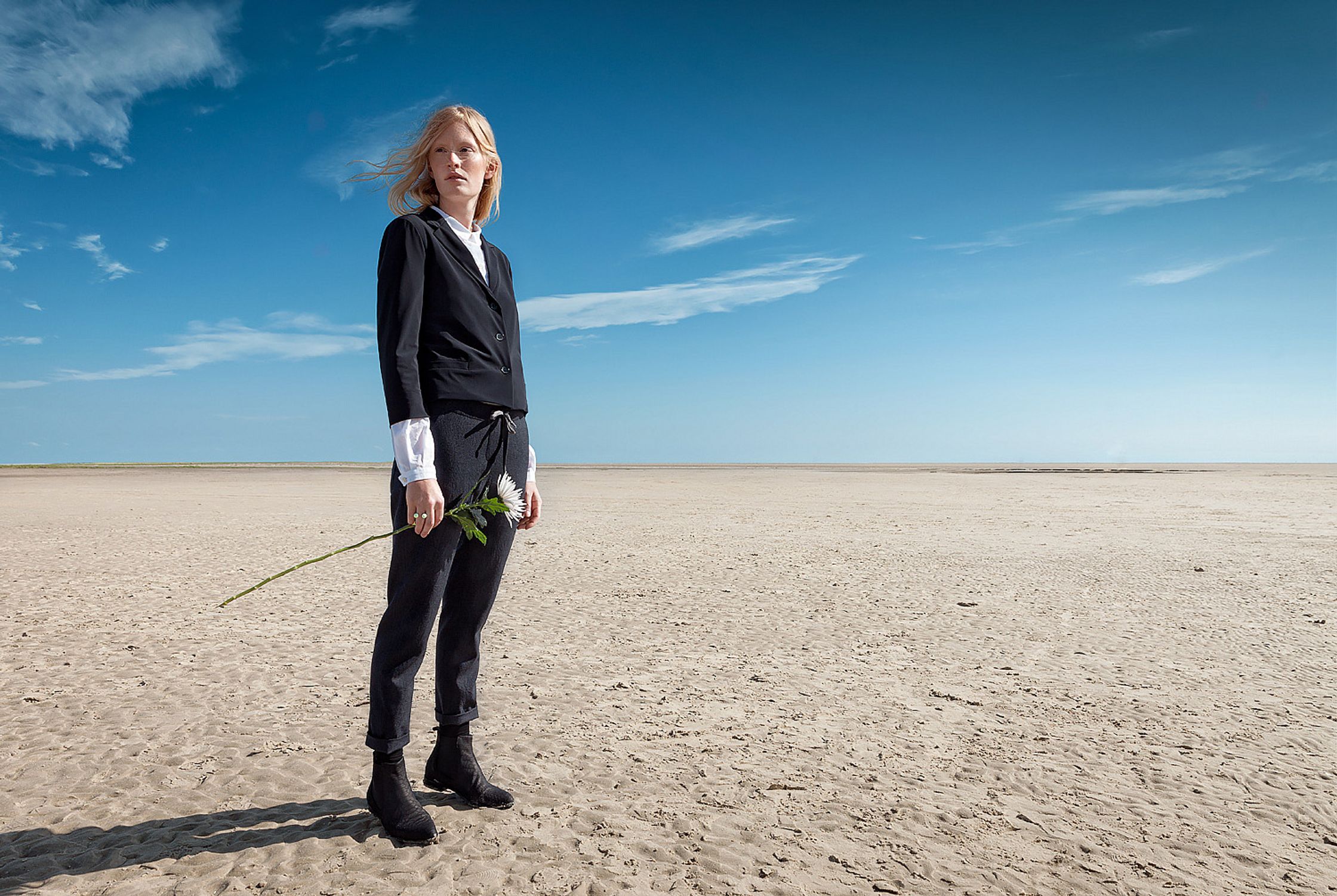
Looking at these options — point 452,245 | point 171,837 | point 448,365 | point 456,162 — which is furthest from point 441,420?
point 171,837

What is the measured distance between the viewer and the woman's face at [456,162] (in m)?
2.81

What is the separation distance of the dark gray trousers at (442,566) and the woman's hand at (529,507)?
113mm

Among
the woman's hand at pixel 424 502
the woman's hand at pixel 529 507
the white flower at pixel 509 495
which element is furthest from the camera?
the woman's hand at pixel 529 507

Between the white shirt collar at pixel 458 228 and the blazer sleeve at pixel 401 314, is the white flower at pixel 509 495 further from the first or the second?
the white shirt collar at pixel 458 228

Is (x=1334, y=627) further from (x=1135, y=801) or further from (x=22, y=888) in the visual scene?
(x=22, y=888)

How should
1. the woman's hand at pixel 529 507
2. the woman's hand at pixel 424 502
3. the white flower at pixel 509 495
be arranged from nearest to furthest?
1. the woman's hand at pixel 424 502
2. the white flower at pixel 509 495
3. the woman's hand at pixel 529 507

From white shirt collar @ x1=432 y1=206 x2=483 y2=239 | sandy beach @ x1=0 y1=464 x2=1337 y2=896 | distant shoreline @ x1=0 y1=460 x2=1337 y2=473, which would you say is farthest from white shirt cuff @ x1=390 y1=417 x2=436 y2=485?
distant shoreline @ x1=0 y1=460 x2=1337 y2=473

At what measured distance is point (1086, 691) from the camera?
4.88m

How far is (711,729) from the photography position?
13.6ft

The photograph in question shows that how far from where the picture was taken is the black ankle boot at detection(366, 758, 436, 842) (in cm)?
280

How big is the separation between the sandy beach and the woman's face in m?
2.26

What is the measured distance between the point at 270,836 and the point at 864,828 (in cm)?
213

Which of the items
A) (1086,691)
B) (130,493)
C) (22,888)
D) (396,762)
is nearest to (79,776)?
(22,888)

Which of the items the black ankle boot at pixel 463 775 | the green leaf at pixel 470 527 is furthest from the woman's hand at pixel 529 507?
the black ankle boot at pixel 463 775
